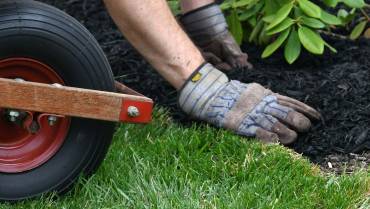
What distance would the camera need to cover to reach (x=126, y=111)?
244 centimetres

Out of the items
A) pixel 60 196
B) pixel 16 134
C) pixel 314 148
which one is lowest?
pixel 314 148

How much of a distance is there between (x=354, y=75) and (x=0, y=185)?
1.57 meters

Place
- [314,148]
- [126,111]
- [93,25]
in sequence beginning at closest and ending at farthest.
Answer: [126,111], [314,148], [93,25]

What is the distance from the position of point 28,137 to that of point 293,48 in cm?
125

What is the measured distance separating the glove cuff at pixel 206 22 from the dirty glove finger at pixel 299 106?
56 cm

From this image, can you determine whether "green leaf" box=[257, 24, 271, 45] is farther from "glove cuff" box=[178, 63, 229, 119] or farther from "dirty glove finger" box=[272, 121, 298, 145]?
"dirty glove finger" box=[272, 121, 298, 145]

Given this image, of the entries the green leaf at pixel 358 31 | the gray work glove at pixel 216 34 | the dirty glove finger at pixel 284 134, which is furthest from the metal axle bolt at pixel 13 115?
the green leaf at pixel 358 31

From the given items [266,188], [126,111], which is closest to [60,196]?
[126,111]

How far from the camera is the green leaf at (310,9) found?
3.16 meters

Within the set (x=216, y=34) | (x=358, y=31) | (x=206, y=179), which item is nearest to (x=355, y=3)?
(x=358, y=31)

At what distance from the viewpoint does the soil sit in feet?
9.58

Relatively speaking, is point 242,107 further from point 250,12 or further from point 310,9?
point 250,12

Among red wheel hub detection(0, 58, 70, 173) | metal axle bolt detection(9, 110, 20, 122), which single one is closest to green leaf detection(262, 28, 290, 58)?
red wheel hub detection(0, 58, 70, 173)

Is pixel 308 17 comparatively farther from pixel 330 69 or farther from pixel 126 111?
pixel 126 111
